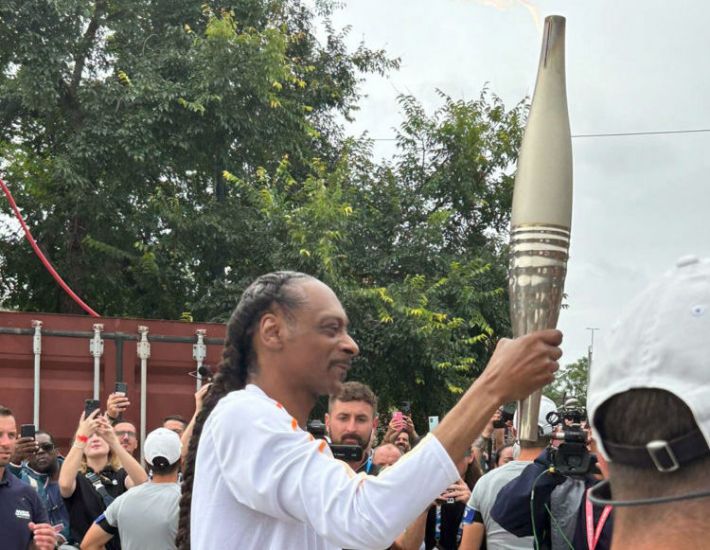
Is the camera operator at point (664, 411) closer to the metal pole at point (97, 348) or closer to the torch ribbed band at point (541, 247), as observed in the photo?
the torch ribbed band at point (541, 247)

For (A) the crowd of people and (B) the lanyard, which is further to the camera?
(B) the lanyard

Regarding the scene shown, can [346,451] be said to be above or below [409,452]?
below

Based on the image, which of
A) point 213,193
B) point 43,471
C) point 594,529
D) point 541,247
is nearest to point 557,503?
point 594,529

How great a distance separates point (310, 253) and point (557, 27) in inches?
431

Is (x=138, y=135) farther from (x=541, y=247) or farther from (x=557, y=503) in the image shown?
(x=541, y=247)

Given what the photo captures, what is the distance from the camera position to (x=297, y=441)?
2152mm

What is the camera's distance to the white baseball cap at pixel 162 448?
541cm

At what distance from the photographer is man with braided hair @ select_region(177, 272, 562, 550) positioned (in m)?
1.97

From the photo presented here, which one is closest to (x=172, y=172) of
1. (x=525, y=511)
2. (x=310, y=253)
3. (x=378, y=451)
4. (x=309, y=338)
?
(x=310, y=253)

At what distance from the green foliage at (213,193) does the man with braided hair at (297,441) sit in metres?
9.68

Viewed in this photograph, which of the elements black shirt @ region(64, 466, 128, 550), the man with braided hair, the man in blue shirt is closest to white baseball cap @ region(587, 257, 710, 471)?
the man with braided hair

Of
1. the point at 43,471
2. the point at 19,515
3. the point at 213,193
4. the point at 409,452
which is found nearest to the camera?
the point at 409,452

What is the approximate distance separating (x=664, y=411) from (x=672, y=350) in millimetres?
64

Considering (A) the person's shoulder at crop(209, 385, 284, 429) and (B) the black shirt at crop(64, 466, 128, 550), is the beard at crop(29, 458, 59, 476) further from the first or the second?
(A) the person's shoulder at crop(209, 385, 284, 429)
